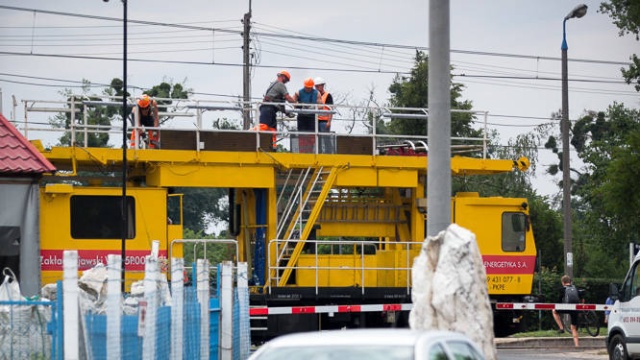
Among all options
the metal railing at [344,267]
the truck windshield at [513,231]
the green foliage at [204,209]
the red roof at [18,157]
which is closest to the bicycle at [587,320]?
the truck windshield at [513,231]

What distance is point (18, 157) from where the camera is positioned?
21984 millimetres

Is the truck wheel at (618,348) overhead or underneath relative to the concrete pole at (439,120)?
underneath

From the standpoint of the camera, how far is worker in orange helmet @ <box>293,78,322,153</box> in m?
27.3

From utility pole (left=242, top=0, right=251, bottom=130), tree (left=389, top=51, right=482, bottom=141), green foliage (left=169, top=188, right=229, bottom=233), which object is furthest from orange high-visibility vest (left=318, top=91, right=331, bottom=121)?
green foliage (left=169, top=188, right=229, bottom=233)

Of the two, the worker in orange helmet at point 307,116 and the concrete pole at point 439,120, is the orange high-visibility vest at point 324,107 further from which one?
the concrete pole at point 439,120

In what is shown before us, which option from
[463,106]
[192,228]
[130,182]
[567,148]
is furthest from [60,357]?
[192,228]

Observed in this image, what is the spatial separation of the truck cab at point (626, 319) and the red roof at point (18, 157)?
1016 centimetres

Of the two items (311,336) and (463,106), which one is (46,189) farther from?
(463,106)

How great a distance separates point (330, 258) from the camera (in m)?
A: 27.0

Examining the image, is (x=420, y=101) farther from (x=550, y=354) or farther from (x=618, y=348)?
(x=618, y=348)

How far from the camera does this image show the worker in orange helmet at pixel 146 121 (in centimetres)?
2570

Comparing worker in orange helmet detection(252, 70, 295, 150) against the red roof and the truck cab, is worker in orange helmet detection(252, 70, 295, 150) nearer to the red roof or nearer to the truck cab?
the red roof

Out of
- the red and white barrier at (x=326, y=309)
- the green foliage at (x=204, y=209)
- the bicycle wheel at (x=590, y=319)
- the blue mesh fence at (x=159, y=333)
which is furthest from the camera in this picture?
the green foliage at (x=204, y=209)

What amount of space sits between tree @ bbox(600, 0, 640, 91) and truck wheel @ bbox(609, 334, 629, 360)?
17492 mm
